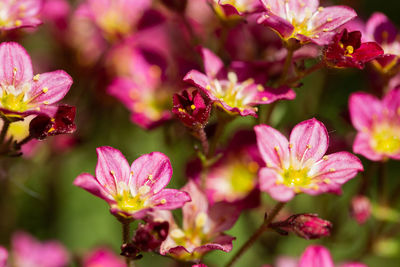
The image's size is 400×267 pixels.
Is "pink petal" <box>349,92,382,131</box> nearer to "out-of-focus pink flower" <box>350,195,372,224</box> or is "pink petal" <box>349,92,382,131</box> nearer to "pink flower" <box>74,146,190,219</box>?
"out-of-focus pink flower" <box>350,195,372,224</box>

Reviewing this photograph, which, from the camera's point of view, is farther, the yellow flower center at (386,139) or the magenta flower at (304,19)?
the yellow flower center at (386,139)

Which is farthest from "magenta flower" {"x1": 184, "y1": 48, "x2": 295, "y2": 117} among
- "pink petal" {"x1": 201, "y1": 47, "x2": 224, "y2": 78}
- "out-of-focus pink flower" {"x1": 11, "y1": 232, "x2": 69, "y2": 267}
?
"out-of-focus pink flower" {"x1": 11, "y1": 232, "x2": 69, "y2": 267}

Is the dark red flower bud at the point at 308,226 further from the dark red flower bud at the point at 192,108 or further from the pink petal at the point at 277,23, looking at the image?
the pink petal at the point at 277,23

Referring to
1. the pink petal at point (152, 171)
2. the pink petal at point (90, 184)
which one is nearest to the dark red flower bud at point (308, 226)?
the pink petal at point (152, 171)

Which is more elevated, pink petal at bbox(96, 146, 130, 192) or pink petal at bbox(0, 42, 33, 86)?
pink petal at bbox(0, 42, 33, 86)

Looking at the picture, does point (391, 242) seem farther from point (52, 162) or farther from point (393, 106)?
point (52, 162)

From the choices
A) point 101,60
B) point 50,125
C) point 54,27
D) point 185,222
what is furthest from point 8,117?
point 54,27
